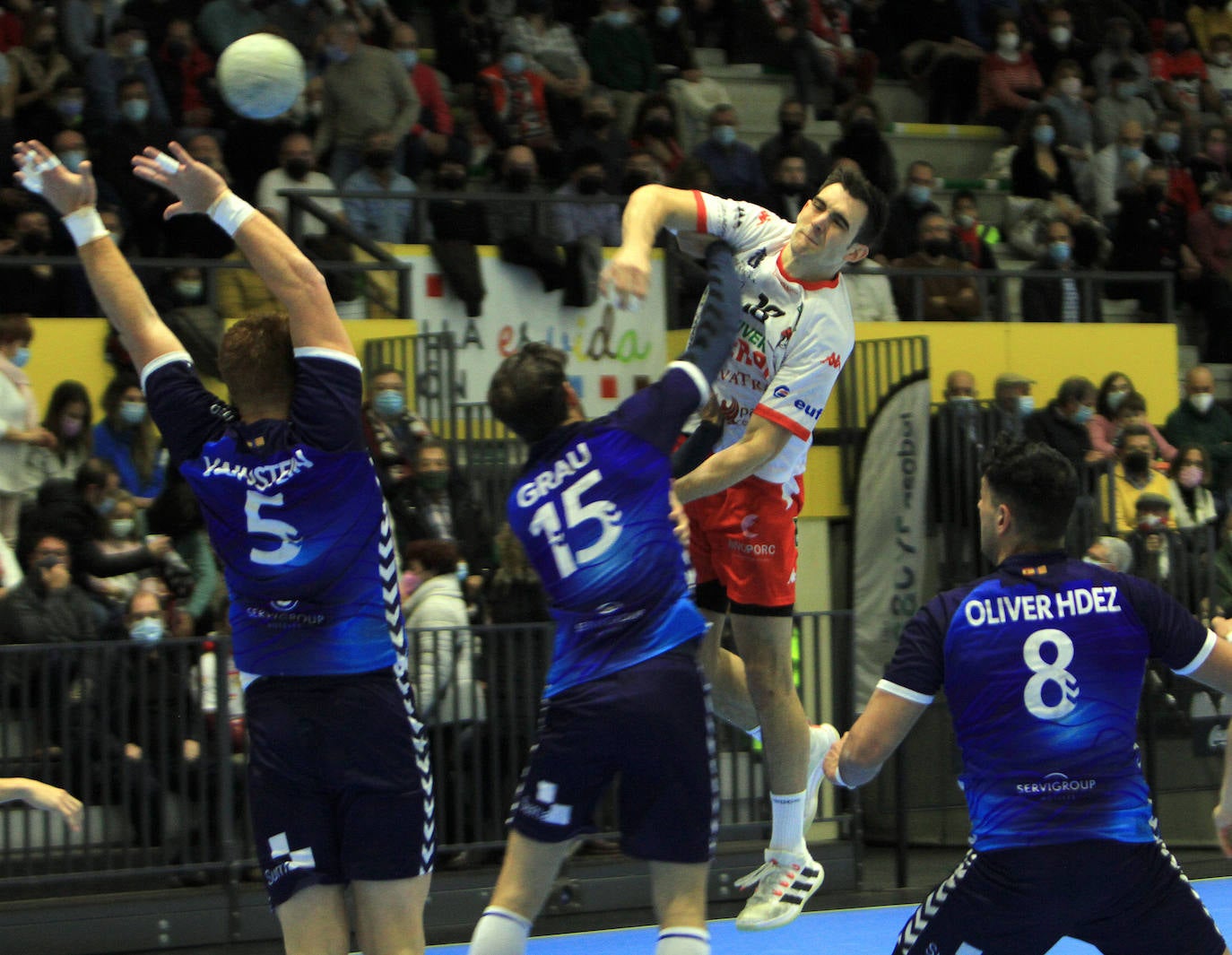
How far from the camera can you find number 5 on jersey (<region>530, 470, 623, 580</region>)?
4.95 meters

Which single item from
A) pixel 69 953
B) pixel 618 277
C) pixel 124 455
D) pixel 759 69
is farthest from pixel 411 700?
pixel 759 69

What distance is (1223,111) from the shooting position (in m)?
19.3

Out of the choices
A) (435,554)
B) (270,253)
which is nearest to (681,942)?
(270,253)

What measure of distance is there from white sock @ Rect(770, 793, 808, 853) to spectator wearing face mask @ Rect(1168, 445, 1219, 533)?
7507 mm

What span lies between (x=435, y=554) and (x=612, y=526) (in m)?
4.91

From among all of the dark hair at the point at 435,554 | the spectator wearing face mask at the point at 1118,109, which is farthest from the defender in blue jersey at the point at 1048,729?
the spectator wearing face mask at the point at 1118,109

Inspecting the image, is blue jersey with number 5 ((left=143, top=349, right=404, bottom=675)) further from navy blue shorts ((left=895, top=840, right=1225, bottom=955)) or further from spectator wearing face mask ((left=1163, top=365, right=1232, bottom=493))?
spectator wearing face mask ((left=1163, top=365, right=1232, bottom=493))

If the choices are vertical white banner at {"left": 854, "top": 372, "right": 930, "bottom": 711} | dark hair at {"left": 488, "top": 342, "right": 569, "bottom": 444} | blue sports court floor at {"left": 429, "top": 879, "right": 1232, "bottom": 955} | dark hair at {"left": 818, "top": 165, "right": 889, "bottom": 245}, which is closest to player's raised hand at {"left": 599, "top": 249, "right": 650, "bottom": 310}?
dark hair at {"left": 488, "top": 342, "right": 569, "bottom": 444}

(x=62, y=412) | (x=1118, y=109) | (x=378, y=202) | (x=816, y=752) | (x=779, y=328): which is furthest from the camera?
(x=1118, y=109)

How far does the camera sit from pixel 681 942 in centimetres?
507

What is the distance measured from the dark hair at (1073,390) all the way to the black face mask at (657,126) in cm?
361

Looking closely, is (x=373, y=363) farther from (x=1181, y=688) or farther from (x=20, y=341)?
(x=1181, y=688)

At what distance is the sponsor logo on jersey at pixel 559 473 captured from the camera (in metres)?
4.96

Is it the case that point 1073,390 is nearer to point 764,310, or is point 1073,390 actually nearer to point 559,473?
point 764,310
